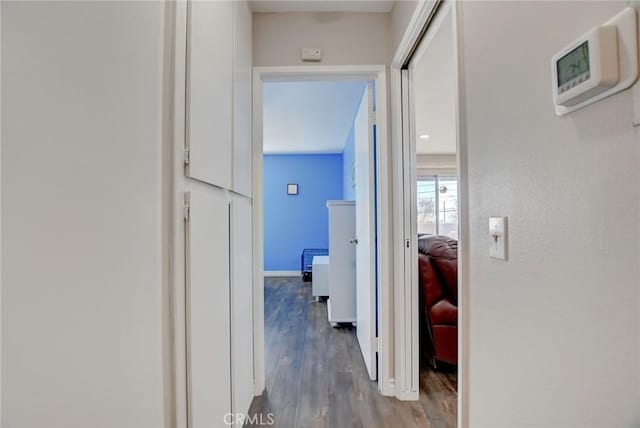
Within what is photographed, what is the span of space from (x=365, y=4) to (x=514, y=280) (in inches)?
76.2

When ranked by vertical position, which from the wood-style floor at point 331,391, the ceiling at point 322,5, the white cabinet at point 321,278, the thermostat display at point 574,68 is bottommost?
the wood-style floor at point 331,391

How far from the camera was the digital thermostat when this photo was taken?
1.45 ft

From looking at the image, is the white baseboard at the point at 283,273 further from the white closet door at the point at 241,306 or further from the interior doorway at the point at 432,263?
the white closet door at the point at 241,306

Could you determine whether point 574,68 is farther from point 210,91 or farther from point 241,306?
point 241,306

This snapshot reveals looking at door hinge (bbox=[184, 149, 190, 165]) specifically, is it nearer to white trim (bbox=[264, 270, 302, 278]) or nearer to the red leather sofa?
the red leather sofa

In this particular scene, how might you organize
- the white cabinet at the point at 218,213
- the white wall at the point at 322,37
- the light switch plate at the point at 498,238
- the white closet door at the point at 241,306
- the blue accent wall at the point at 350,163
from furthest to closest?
the blue accent wall at the point at 350,163 < the white wall at the point at 322,37 < the white closet door at the point at 241,306 < the white cabinet at the point at 218,213 < the light switch plate at the point at 498,238

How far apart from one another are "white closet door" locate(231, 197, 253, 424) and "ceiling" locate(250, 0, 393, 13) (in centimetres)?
124

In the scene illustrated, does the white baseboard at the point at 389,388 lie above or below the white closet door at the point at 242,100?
below

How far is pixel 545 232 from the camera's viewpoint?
645mm

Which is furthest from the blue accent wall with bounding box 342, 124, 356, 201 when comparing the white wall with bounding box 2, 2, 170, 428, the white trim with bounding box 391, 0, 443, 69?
the white wall with bounding box 2, 2, 170, 428

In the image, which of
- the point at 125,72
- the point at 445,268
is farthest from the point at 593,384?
the point at 445,268

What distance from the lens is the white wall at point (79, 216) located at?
0.47 m

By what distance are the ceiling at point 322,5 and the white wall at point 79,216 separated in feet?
4.60

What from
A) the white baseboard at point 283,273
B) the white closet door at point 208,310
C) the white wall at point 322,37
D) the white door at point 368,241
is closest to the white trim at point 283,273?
the white baseboard at point 283,273
